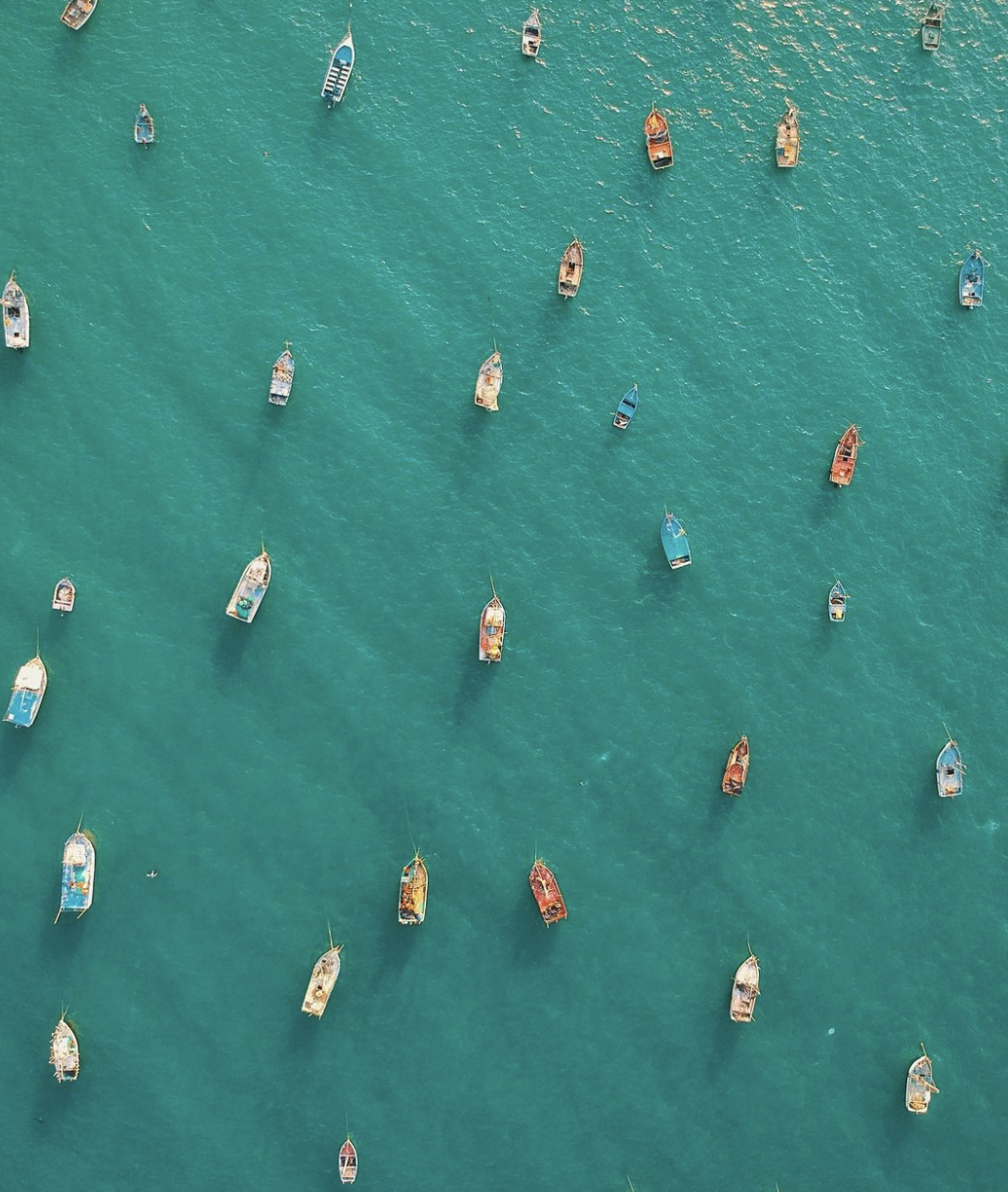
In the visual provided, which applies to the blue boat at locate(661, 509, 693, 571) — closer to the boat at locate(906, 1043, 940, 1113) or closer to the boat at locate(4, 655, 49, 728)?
the boat at locate(906, 1043, 940, 1113)

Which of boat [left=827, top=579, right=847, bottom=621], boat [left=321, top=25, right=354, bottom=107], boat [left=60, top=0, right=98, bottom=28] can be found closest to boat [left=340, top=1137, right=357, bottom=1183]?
boat [left=827, top=579, right=847, bottom=621]

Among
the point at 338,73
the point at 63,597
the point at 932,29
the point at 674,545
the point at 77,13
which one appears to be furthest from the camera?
the point at 932,29

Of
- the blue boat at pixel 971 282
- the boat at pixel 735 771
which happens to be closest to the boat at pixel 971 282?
the blue boat at pixel 971 282

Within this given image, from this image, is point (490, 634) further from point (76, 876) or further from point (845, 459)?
point (76, 876)

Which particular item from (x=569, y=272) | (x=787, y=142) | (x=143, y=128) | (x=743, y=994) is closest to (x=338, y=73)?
(x=143, y=128)

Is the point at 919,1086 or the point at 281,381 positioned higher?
the point at 281,381
